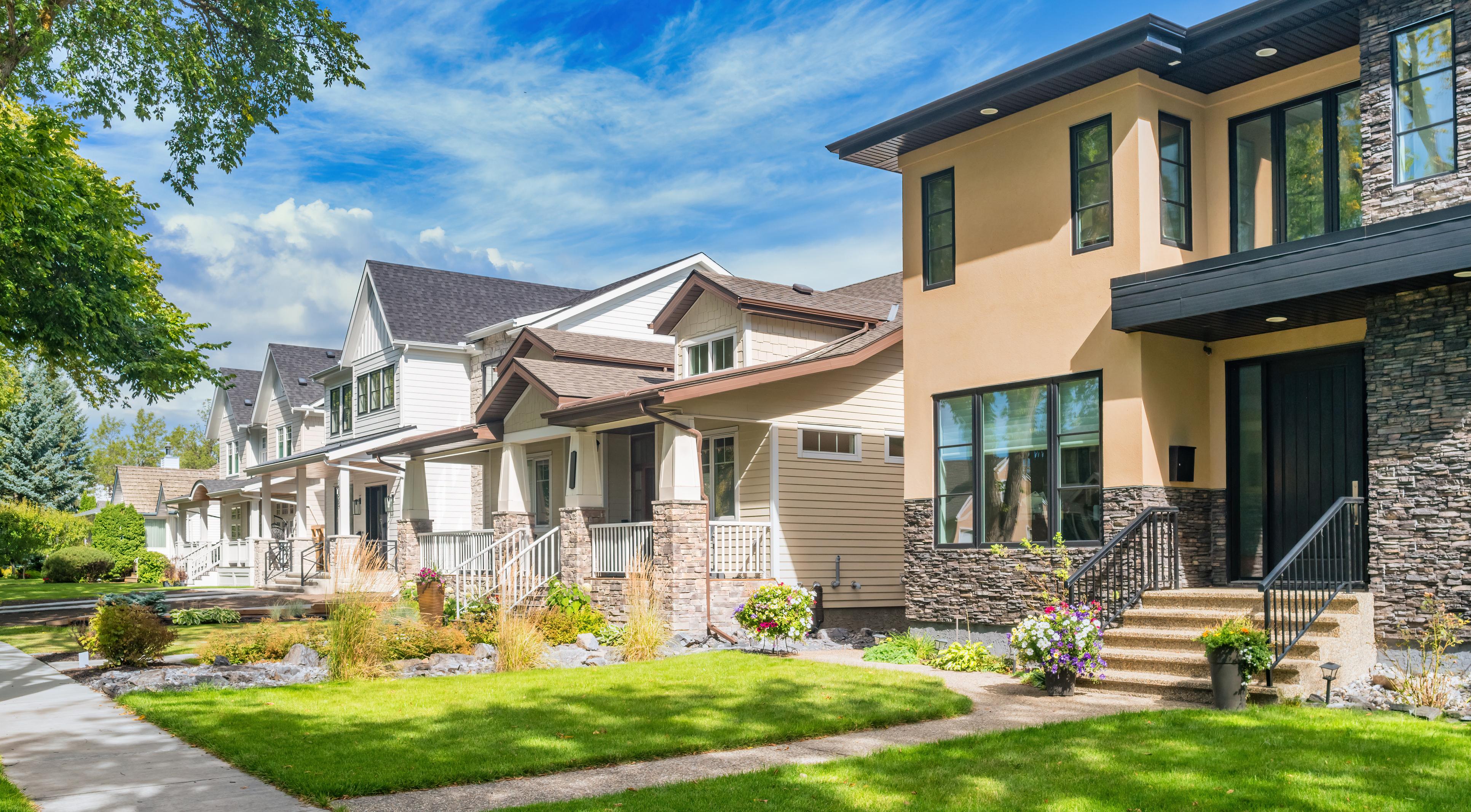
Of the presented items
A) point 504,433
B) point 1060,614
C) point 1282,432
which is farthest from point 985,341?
point 504,433

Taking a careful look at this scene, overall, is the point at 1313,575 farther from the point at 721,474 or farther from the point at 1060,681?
the point at 721,474

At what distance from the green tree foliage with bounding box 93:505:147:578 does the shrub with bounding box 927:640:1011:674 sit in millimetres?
35333

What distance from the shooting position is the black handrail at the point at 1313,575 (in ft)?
30.7

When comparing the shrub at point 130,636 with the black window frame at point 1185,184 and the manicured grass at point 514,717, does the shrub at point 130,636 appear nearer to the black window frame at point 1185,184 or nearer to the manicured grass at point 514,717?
the manicured grass at point 514,717

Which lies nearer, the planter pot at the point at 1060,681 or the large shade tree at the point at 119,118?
the planter pot at the point at 1060,681

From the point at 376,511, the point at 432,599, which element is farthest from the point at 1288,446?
the point at 376,511

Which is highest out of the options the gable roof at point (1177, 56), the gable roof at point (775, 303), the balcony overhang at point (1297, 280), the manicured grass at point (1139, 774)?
the gable roof at point (1177, 56)

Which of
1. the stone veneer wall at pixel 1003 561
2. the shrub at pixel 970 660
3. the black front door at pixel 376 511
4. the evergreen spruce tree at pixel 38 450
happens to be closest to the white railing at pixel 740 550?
the stone veneer wall at pixel 1003 561

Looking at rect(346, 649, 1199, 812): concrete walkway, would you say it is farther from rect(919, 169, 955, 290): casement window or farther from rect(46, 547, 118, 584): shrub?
rect(46, 547, 118, 584): shrub

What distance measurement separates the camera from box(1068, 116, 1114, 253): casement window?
40.4 ft

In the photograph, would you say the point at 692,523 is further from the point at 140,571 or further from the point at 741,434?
the point at 140,571

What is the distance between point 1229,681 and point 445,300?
25.8m

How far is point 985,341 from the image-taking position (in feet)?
44.5

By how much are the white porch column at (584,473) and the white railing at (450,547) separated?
8.37 feet
